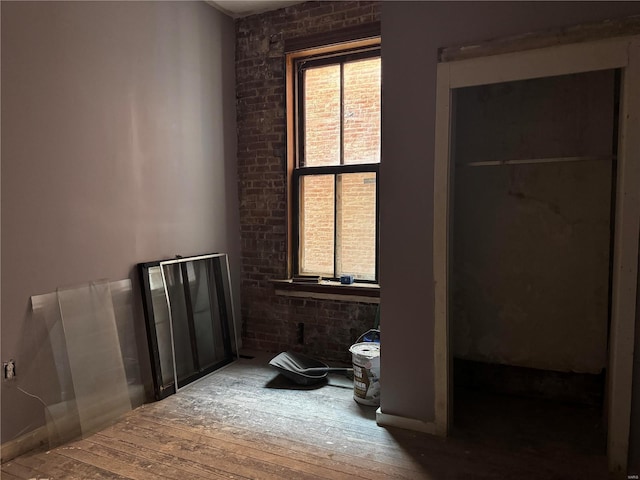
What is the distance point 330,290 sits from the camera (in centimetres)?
417

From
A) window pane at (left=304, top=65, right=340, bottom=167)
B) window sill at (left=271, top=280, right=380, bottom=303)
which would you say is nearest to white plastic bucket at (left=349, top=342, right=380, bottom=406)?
window sill at (left=271, top=280, right=380, bottom=303)

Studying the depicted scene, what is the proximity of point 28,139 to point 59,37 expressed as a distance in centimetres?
72

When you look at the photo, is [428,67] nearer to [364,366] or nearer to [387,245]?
[387,245]

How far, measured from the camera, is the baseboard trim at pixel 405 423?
2.90m

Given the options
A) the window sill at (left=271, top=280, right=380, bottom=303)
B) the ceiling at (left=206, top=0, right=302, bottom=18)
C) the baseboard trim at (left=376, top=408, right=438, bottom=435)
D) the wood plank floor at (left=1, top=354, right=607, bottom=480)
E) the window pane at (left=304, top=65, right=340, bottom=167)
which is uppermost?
the ceiling at (left=206, top=0, right=302, bottom=18)

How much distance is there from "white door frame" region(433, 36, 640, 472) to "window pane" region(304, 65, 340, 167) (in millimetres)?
1636

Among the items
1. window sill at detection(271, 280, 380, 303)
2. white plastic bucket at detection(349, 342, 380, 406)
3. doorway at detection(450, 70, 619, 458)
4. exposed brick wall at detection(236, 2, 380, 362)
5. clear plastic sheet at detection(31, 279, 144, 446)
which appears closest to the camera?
clear plastic sheet at detection(31, 279, 144, 446)

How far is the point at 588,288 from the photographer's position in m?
3.21

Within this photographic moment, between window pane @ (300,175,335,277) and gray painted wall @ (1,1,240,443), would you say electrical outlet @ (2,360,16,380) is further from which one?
window pane @ (300,175,335,277)

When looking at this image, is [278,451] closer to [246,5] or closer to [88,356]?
[88,356]

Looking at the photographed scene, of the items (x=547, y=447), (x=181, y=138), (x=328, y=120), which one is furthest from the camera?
(x=328, y=120)

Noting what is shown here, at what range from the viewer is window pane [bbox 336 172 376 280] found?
4.11m

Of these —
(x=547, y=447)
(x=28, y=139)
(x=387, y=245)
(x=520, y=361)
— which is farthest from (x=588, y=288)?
(x=28, y=139)

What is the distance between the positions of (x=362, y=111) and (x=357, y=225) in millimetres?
1044
